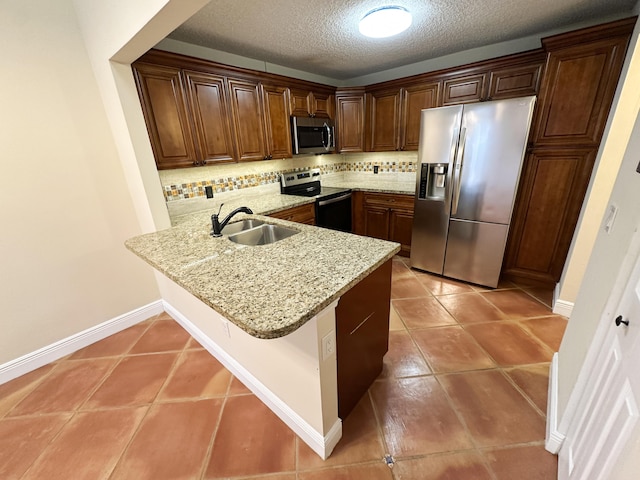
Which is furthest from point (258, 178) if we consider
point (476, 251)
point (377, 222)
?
point (476, 251)

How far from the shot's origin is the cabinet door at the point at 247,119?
2502 mm

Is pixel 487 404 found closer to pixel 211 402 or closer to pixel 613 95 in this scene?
pixel 211 402

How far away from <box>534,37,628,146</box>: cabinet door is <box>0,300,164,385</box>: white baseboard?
3883mm

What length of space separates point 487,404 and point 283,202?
2.35 meters

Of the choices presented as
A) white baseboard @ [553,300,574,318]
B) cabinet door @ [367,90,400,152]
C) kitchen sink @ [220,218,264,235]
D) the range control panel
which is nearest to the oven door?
the range control panel

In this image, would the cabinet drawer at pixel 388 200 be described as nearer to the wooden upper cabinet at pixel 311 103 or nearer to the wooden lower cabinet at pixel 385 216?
the wooden lower cabinet at pixel 385 216

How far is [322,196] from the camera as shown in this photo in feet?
10.2

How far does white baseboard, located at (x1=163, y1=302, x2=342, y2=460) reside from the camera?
125 centimetres

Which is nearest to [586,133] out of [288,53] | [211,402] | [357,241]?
[357,241]

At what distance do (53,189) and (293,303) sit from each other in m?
2.08

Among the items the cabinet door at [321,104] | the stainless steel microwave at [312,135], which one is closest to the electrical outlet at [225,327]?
the stainless steel microwave at [312,135]

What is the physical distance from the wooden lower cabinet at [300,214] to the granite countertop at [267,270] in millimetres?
1048

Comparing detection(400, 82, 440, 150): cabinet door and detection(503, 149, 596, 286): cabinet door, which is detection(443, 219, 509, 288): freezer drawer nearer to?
detection(503, 149, 596, 286): cabinet door

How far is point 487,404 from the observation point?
148 centimetres
